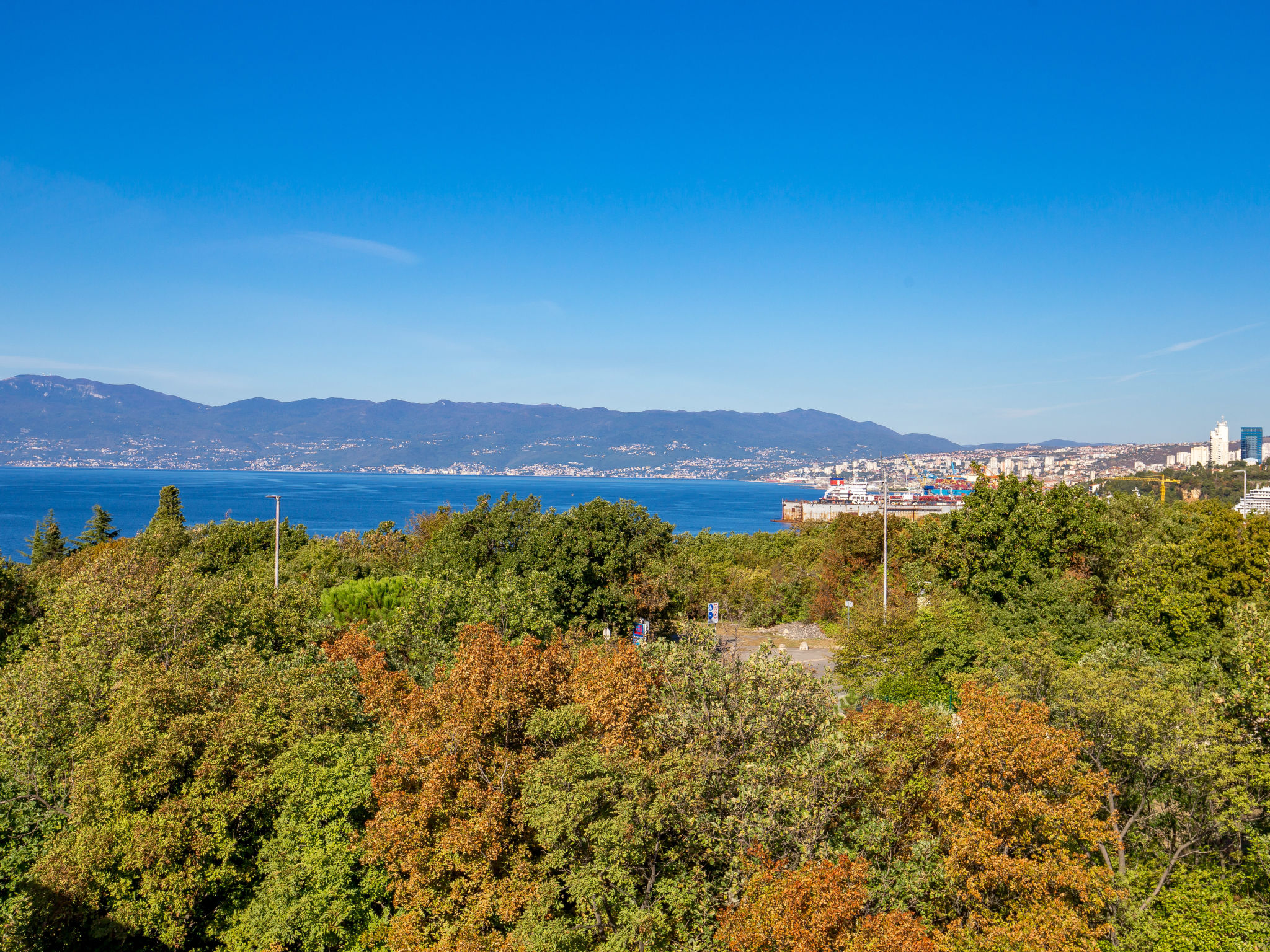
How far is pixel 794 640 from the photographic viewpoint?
39.9 m

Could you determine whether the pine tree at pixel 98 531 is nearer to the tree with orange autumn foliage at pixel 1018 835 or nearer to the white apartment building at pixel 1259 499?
the tree with orange autumn foliage at pixel 1018 835

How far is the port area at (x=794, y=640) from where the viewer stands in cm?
3397

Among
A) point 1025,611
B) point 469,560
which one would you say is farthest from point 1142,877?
point 469,560

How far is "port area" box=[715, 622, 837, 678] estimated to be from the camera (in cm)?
3397

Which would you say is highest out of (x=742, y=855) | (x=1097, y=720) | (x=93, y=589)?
(x=93, y=589)

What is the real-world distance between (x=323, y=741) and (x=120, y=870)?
412cm

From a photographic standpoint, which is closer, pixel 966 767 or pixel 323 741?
pixel 966 767

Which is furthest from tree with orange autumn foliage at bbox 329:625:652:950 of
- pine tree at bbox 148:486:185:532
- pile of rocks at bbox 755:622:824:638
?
pine tree at bbox 148:486:185:532

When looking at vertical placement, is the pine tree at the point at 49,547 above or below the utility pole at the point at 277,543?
below

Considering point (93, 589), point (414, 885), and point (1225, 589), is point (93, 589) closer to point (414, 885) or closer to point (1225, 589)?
point (414, 885)

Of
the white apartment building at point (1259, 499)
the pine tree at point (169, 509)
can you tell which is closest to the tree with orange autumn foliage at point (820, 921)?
the pine tree at point (169, 509)

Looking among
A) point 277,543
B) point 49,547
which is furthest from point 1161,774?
point 49,547

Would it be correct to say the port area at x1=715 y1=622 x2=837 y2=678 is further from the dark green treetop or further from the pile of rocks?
the dark green treetop

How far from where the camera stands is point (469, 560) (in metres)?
30.4
